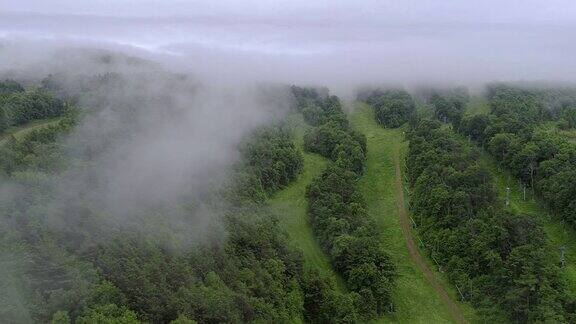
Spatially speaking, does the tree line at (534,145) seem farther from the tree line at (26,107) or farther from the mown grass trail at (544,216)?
the tree line at (26,107)

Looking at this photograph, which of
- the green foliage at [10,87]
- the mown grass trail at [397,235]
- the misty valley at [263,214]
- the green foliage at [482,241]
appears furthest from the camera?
the green foliage at [10,87]

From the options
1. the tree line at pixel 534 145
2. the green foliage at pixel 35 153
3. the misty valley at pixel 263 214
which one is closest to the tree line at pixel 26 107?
the misty valley at pixel 263 214

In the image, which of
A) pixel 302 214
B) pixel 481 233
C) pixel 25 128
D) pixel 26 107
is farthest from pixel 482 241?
pixel 26 107

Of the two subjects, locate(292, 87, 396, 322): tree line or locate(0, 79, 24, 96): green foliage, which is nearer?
locate(292, 87, 396, 322): tree line

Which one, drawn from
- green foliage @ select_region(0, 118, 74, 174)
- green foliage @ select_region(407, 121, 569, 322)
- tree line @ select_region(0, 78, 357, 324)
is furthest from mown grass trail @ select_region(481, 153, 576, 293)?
green foliage @ select_region(0, 118, 74, 174)

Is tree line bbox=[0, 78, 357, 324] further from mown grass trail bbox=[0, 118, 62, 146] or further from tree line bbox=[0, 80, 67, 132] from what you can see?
tree line bbox=[0, 80, 67, 132]

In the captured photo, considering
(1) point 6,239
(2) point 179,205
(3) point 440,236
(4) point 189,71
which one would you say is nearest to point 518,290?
(3) point 440,236
